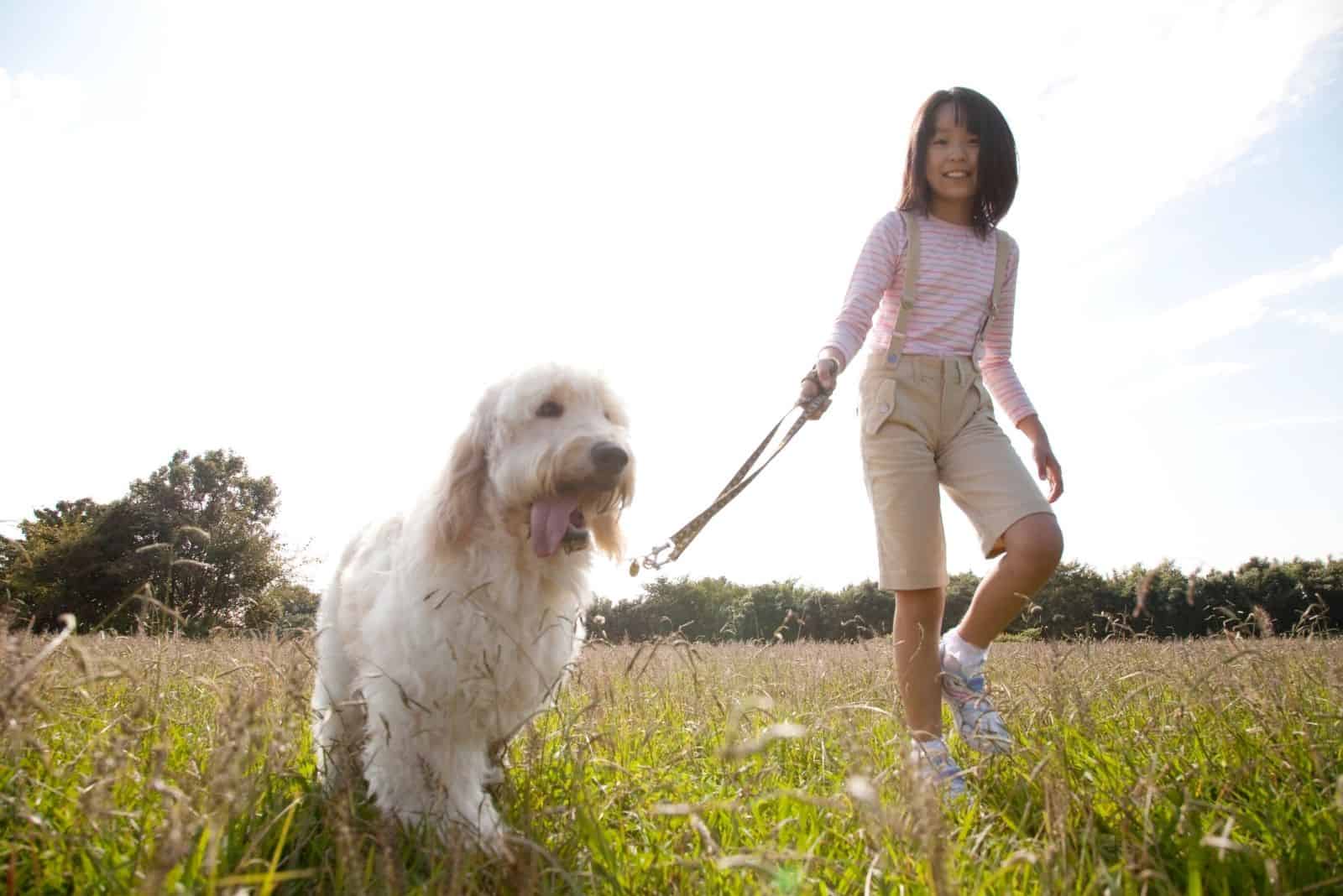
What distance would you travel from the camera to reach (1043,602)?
18.0 metres

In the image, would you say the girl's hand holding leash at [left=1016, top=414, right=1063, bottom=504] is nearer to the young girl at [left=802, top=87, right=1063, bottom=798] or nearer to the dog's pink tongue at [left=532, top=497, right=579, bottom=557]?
the young girl at [left=802, top=87, right=1063, bottom=798]

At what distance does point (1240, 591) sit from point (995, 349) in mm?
15050

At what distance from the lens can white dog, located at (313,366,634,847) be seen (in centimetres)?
282

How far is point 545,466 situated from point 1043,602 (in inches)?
692

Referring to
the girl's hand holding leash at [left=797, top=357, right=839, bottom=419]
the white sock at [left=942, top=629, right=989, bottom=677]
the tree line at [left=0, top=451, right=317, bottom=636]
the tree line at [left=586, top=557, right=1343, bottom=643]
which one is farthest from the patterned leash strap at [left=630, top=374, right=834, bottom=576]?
the tree line at [left=0, top=451, right=317, bottom=636]

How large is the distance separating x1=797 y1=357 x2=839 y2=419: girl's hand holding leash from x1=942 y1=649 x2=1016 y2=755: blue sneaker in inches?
45.9

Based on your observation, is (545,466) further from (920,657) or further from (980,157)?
(980,157)

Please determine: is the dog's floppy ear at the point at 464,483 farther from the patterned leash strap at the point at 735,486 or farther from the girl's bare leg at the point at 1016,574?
the girl's bare leg at the point at 1016,574

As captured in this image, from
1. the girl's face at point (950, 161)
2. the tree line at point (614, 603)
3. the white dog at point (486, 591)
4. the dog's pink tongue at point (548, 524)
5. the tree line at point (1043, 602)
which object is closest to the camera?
the white dog at point (486, 591)

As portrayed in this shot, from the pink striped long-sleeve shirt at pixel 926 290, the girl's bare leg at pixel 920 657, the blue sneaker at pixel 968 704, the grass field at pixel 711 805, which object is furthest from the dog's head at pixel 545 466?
the blue sneaker at pixel 968 704

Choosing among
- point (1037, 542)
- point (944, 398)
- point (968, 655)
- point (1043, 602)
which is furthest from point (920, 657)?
point (1043, 602)

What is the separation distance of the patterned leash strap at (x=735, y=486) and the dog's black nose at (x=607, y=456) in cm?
42

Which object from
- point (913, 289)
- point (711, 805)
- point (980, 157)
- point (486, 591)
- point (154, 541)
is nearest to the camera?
point (711, 805)

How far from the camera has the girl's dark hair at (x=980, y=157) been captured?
384 centimetres
